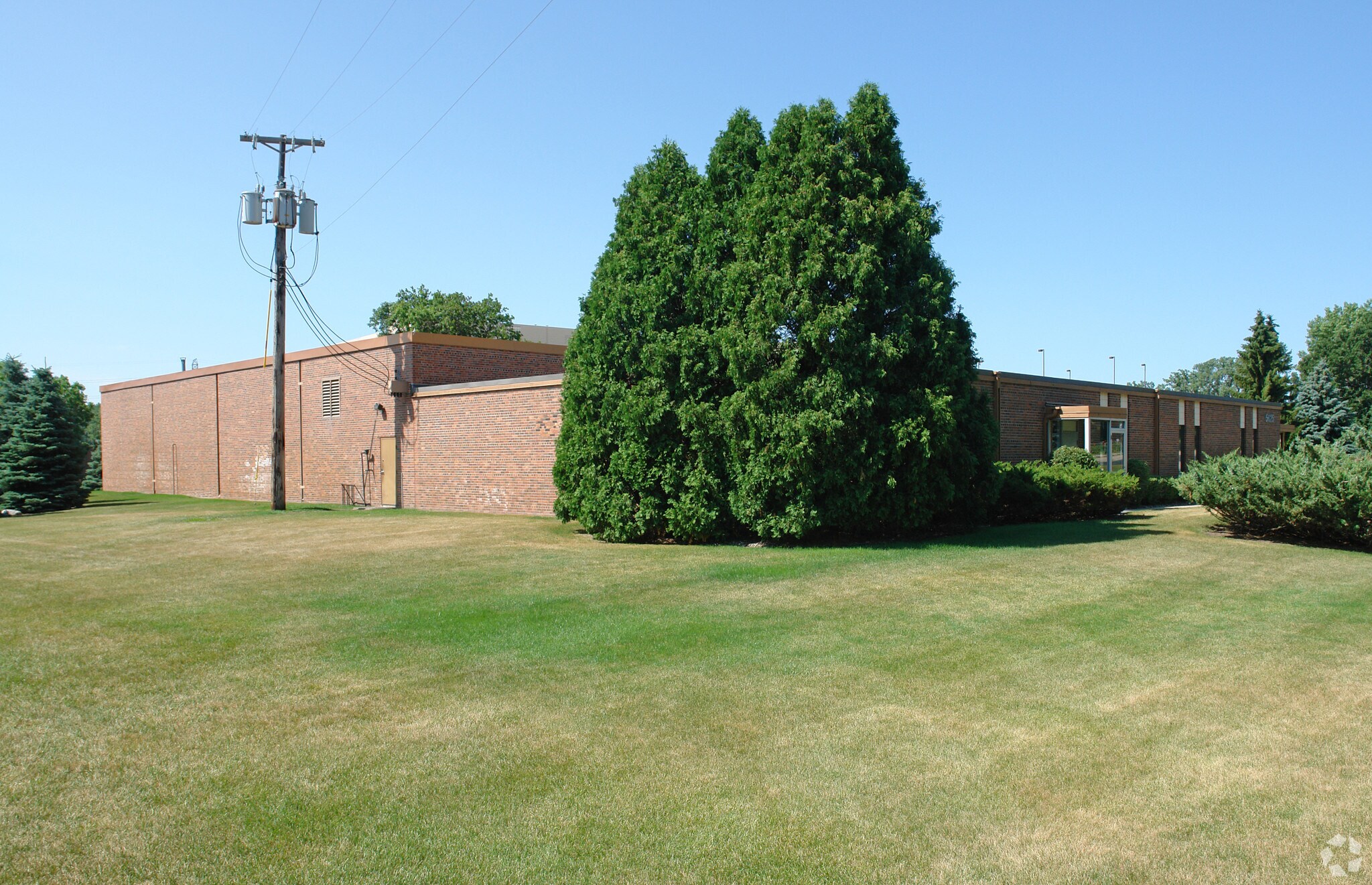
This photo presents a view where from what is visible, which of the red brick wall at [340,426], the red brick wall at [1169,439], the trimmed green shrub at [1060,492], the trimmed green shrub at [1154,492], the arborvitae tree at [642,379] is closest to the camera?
the arborvitae tree at [642,379]

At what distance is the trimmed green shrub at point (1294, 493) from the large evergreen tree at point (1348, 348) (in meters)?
60.8

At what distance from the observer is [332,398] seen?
30453 millimetres

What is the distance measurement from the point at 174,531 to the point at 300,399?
12.5m

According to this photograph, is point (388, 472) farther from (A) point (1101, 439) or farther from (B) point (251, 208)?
(A) point (1101, 439)

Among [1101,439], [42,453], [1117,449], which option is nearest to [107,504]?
[42,453]

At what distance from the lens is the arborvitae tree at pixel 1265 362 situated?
4809 cm

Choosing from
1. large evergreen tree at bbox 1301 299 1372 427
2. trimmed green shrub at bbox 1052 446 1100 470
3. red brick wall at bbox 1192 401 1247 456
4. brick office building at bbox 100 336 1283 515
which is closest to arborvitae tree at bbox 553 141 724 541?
brick office building at bbox 100 336 1283 515

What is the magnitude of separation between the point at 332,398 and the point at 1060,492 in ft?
71.9

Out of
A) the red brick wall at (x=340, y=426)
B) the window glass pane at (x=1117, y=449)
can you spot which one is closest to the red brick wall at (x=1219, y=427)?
the window glass pane at (x=1117, y=449)

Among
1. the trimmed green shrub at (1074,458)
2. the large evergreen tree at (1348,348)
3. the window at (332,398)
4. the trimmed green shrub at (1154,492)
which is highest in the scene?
the large evergreen tree at (1348,348)

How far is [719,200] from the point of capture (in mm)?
17031

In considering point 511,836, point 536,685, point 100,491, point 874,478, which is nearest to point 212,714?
point 536,685

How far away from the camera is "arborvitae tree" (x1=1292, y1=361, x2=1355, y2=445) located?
42.3 metres

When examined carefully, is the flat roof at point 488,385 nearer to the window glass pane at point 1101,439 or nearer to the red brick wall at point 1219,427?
the window glass pane at point 1101,439
